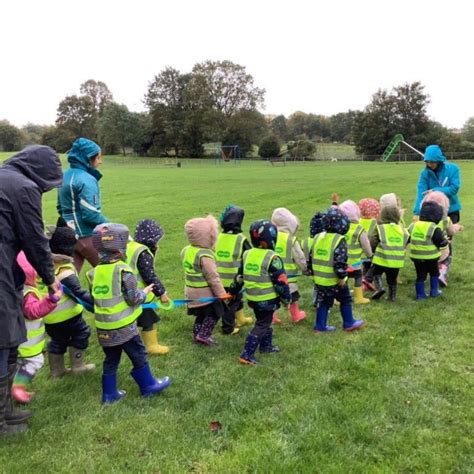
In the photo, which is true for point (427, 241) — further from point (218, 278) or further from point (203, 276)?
point (203, 276)

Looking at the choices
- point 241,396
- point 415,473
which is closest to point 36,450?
point 241,396

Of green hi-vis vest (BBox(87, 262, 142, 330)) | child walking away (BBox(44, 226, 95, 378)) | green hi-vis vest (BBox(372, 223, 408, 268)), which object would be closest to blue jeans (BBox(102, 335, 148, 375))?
green hi-vis vest (BBox(87, 262, 142, 330))

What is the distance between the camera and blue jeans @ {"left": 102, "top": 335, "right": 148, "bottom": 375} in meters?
4.30

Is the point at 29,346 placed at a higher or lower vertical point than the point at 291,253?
lower

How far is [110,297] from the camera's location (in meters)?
4.21

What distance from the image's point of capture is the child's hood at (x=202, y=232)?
5.55 m

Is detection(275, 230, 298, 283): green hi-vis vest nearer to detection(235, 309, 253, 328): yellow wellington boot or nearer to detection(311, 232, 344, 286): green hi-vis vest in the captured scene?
detection(311, 232, 344, 286): green hi-vis vest

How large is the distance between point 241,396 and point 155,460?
3.65 feet

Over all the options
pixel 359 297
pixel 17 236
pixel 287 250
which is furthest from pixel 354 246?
pixel 17 236

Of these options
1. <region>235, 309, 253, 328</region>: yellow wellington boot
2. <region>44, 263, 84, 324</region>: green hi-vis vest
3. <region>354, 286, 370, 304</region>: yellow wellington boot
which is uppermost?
<region>44, 263, 84, 324</region>: green hi-vis vest

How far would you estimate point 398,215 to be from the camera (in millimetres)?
7105

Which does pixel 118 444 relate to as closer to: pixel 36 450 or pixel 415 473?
pixel 36 450

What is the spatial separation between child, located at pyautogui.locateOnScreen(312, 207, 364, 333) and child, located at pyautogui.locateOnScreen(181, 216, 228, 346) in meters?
1.26

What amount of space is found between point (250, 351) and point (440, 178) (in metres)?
4.97
